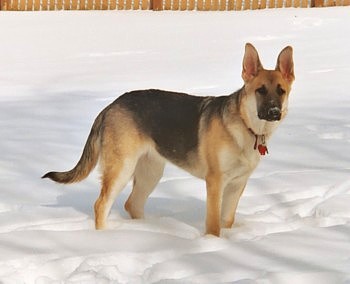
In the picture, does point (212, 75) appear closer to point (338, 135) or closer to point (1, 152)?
point (338, 135)

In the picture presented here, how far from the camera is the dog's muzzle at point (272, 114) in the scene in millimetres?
4578

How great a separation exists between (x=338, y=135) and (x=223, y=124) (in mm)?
3210

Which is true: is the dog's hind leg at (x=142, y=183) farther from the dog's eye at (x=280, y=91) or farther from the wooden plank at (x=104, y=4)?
the wooden plank at (x=104, y=4)

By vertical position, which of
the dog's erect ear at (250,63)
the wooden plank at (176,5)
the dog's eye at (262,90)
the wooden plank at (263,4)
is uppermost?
the dog's erect ear at (250,63)

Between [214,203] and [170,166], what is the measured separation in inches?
Result: 77.9

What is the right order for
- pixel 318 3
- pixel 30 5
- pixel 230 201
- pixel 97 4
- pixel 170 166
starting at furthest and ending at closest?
pixel 97 4 → pixel 30 5 → pixel 318 3 → pixel 170 166 → pixel 230 201

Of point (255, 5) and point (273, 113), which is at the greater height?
point (273, 113)

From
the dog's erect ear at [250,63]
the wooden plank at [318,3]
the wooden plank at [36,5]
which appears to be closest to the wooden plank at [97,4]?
the wooden plank at [36,5]

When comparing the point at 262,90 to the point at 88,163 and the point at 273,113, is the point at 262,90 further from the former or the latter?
the point at 88,163

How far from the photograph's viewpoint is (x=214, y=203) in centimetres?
496

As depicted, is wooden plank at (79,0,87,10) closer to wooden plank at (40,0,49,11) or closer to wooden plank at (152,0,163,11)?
wooden plank at (40,0,49,11)

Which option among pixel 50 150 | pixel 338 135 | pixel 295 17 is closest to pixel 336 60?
pixel 295 17

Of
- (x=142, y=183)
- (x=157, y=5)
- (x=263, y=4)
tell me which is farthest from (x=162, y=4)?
(x=142, y=183)

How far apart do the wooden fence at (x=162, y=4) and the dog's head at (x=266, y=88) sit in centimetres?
1229
